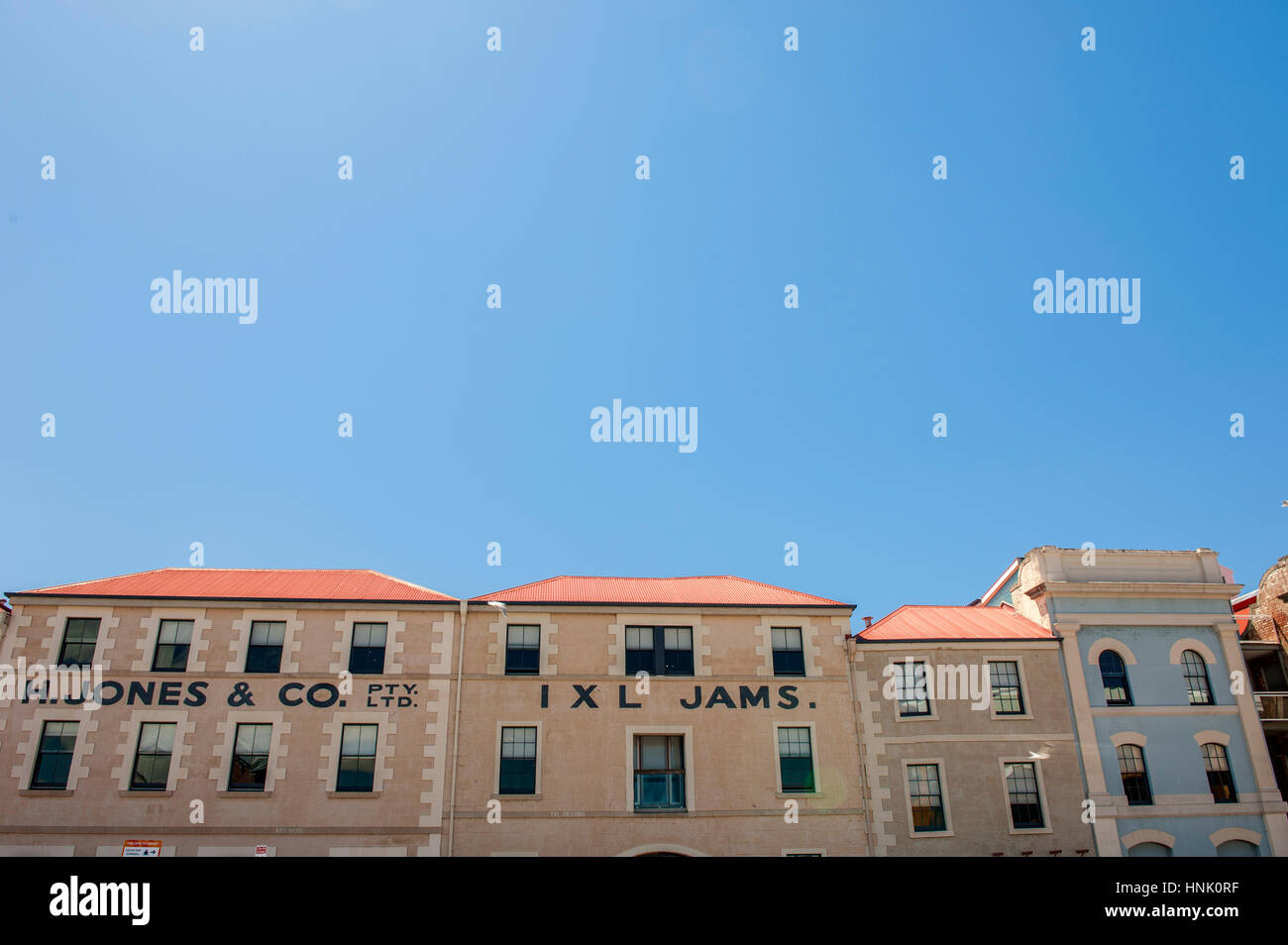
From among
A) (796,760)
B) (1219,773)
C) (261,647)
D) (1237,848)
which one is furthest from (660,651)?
(1237,848)

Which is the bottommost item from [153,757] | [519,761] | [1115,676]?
[519,761]

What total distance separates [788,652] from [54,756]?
78.7ft

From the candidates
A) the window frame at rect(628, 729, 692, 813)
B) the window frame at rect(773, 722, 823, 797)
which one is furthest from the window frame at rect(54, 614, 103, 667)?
the window frame at rect(773, 722, 823, 797)

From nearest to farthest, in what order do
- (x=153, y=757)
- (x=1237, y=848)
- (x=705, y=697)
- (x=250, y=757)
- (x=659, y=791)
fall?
(x=153, y=757), (x=250, y=757), (x=659, y=791), (x=1237, y=848), (x=705, y=697)

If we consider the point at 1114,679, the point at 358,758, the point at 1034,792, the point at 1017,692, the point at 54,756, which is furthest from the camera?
the point at 1114,679

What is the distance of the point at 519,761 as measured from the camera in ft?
87.2

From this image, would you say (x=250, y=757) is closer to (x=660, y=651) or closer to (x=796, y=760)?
(x=660, y=651)

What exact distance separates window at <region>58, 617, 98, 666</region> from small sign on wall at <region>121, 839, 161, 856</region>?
239 inches

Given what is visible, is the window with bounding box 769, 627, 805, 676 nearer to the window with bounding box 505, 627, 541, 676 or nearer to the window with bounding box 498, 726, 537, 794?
the window with bounding box 505, 627, 541, 676

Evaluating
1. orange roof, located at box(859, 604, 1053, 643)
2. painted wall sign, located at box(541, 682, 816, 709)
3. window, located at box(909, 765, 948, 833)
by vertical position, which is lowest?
window, located at box(909, 765, 948, 833)

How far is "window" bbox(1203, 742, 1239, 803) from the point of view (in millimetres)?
28188

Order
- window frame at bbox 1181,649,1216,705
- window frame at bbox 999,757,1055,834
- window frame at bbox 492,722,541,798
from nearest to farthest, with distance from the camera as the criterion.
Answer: window frame at bbox 492,722,541,798
window frame at bbox 999,757,1055,834
window frame at bbox 1181,649,1216,705

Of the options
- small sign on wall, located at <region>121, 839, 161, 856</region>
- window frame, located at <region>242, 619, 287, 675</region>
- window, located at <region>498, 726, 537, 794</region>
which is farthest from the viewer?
window frame, located at <region>242, 619, 287, 675</region>
